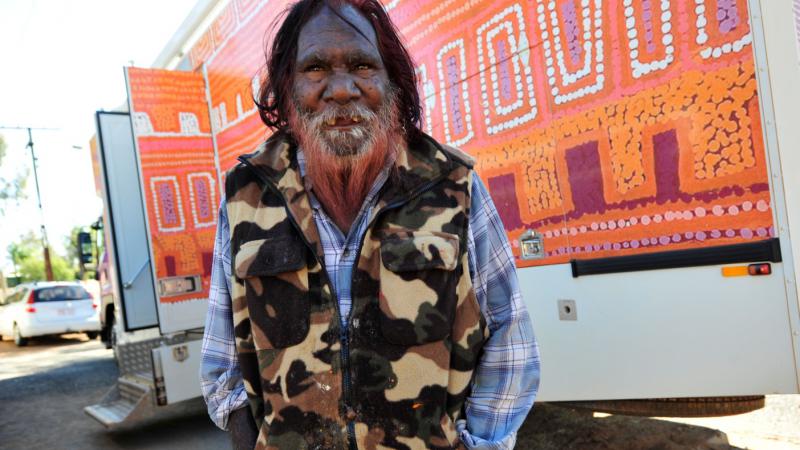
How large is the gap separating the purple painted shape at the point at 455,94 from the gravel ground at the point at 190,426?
1650 millimetres

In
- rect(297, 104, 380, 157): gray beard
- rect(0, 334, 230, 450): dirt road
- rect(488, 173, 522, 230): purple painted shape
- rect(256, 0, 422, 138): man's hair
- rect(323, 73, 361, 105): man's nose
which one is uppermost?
rect(256, 0, 422, 138): man's hair

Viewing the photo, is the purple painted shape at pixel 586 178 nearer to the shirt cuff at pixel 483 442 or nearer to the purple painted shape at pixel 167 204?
the shirt cuff at pixel 483 442

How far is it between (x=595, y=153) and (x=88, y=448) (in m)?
4.85

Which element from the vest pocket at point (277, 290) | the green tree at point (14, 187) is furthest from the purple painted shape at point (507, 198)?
the green tree at point (14, 187)

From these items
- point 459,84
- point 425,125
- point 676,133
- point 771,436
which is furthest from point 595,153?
point 771,436

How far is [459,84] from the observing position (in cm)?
280

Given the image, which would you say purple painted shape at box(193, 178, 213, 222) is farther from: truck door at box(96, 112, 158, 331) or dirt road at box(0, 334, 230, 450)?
dirt road at box(0, 334, 230, 450)

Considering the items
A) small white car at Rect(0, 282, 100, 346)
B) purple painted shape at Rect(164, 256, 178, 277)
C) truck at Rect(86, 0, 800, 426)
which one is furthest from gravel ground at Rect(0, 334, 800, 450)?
small white car at Rect(0, 282, 100, 346)

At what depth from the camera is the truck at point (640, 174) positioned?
1.89 m

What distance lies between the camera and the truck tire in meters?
2.34

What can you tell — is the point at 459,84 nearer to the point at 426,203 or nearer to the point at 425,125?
the point at 425,125

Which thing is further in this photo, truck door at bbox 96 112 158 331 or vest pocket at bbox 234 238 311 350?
truck door at bbox 96 112 158 331

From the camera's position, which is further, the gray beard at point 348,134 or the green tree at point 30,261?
the green tree at point 30,261

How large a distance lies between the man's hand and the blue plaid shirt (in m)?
0.02
